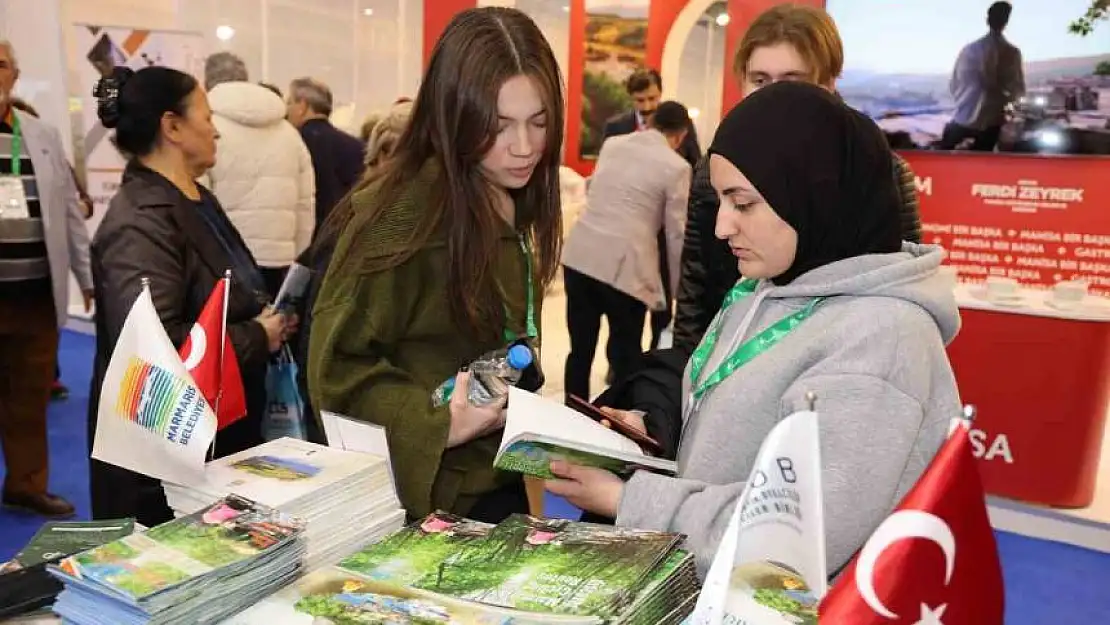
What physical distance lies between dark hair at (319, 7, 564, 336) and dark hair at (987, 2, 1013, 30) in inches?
151

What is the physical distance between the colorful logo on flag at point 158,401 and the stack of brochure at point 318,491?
0.09 m

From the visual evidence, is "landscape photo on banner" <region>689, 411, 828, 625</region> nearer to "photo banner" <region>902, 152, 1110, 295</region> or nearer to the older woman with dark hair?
the older woman with dark hair

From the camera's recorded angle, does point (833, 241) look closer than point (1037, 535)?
Yes

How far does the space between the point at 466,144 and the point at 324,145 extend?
3605 mm

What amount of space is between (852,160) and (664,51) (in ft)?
24.2

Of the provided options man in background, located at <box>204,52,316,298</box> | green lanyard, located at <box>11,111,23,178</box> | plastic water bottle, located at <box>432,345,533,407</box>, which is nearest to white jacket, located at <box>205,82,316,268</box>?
man in background, located at <box>204,52,316,298</box>

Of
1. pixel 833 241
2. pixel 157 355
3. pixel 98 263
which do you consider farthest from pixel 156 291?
pixel 833 241

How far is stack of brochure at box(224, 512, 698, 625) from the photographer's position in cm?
93

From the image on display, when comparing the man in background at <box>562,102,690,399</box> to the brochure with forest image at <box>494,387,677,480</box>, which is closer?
the brochure with forest image at <box>494,387,677,480</box>

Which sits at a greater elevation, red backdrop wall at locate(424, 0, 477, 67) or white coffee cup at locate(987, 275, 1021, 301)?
red backdrop wall at locate(424, 0, 477, 67)

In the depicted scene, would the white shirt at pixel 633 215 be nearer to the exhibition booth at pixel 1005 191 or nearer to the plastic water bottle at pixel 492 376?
the exhibition booth at pixel 1005 191

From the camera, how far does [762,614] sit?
0.88m

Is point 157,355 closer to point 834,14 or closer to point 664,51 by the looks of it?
point 834,14

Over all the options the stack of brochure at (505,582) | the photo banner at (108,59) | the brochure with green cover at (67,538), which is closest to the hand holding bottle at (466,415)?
the stack of brochure at (505,582)
